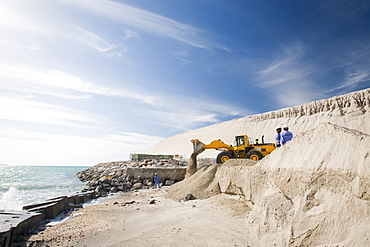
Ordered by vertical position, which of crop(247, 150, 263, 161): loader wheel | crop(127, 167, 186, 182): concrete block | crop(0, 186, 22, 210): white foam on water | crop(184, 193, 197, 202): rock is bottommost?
crop(0, 186, 22, 210): white foam on water

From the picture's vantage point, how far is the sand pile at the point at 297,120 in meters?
34.9

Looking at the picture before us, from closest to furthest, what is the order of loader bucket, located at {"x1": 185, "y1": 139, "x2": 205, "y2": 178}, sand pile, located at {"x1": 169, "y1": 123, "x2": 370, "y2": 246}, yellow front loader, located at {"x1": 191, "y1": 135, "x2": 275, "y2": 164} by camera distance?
1. sand pile, located at {"x1": 169, "y1": 123, "x2": 370, "y2": 246}
2. yellow front loader, located at {"x1": 191, "y1": 135, "x2": 275, "y2": 164}
3. loader bucket, located at {"x1": 185, "y1": 139, "x2": 205, "y2": 178}

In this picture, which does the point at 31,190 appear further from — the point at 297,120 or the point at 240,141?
the point at 297,120

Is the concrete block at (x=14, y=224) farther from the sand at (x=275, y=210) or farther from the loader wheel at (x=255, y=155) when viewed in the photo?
the loader wheel at (x=255, y=155)

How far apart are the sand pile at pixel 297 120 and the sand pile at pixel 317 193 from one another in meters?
30.4

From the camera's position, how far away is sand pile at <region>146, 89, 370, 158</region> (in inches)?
1374

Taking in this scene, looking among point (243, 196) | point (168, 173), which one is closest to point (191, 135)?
point (168, 173)

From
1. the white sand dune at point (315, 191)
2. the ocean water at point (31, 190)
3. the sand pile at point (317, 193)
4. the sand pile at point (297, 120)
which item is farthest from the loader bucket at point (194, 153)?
the sand pile at point (297, 120)

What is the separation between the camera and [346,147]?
3477 mm

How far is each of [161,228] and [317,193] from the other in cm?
366

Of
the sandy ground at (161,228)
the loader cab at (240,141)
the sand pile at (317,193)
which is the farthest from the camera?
the loader cab at (240,141)

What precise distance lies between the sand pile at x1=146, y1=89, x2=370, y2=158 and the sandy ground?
92.4 ft

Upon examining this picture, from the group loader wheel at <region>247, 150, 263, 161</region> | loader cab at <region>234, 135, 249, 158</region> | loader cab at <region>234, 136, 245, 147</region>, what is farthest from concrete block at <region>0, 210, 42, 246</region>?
loader cab at <region>234, 136, 245, 147</region>

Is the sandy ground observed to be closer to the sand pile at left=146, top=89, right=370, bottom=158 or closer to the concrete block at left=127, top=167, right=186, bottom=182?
the concrete block at left=127, top=167, right=186, bottom=182
